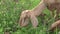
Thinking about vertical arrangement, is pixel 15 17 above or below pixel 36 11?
below

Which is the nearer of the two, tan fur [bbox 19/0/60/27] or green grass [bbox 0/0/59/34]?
tan fur [bbox 19/0/60/27]

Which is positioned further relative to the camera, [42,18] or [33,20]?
[42,18]

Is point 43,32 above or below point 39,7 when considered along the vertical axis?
below

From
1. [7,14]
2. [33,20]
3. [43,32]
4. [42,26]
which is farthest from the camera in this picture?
[7,14]

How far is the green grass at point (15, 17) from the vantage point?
3.73 metres

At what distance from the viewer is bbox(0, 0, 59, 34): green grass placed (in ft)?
12.3

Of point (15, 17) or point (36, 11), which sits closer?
point (36, 11)

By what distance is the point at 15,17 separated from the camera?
4055mm

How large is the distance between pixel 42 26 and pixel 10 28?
0.46m

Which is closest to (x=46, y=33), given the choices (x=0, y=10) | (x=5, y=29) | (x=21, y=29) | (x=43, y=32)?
(x=43, y=32)

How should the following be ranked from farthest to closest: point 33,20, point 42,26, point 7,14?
1. point 7,14
2. point 42,26
3. point 33,20

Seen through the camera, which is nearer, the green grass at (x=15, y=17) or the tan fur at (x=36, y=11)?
the tan fur at (x=36, y=11)

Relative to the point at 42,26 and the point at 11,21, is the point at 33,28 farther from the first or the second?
the point at 11,21

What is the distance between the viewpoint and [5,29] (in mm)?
3846
